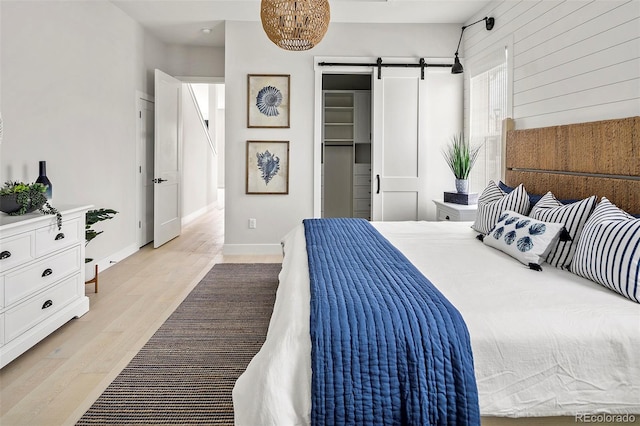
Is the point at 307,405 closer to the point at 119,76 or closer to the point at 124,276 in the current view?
the point at 124,276

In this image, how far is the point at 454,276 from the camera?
6.24ft

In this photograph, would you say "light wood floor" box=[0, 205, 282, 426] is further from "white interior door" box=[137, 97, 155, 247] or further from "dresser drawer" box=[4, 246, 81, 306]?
"white interior door" box=[137, 97, 155, 247]

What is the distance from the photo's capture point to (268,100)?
495 cm

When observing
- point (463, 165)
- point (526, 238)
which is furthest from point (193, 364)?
point (463, 165)

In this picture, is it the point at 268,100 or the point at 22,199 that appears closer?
the point at 22,199

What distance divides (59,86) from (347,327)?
10.9 feet

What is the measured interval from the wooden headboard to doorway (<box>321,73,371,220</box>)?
131 inches

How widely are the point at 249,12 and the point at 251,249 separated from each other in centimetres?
270

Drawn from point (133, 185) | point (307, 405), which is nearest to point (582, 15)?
point (307, 405)

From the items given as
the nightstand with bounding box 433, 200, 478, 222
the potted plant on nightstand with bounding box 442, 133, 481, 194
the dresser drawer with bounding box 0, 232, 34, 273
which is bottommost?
the dresser drawer with bounding box 0, 232, 34, 273

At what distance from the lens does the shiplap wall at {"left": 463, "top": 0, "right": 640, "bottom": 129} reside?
2.38 m

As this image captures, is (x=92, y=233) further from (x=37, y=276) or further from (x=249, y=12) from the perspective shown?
(x=249, y=12)

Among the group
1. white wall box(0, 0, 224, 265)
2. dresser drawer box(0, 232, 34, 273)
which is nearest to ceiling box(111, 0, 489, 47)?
white wall box(0, 0, 224, 265)

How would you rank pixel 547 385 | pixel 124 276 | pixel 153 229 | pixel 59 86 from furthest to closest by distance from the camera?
pixel 153 229 < pixel 124 276 < pixel 59 86 < pixel 547 385
